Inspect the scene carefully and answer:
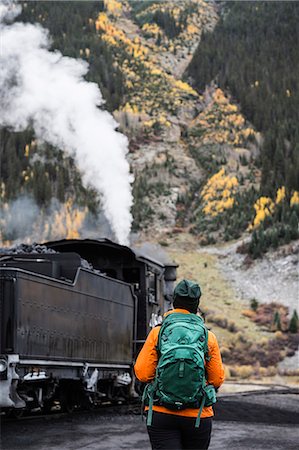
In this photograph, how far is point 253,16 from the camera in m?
106

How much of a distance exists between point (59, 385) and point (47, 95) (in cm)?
6695

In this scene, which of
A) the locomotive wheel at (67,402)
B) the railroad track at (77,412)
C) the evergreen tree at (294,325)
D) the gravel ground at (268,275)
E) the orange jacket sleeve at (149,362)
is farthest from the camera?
the gravel ground at (268,275)

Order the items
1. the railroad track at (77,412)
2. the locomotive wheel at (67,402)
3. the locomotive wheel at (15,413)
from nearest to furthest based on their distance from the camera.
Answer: the locomotive wheel at (15,413) → the railroad track at (77,412) → the locomotive wheel at (67,402)

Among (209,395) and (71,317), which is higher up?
(71,317)

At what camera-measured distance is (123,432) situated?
34.0 feet

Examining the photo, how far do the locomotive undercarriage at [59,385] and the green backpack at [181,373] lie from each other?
15.5 ft

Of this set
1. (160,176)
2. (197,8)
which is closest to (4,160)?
(160,176)

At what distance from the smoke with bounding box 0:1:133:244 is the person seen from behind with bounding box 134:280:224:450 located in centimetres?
5561

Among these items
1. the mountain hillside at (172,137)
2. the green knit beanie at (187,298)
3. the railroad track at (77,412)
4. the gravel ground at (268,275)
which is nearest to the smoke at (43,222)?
the mountain hillside at (172,137)

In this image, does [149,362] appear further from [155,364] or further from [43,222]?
[43,222]

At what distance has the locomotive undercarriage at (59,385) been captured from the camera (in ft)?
29.3

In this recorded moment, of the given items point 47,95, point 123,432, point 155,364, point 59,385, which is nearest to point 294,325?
point 59,385

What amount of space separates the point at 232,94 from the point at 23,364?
82177 mm

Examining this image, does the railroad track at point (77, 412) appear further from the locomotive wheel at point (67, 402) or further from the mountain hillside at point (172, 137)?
the mountain hillside at point (172, 137)
